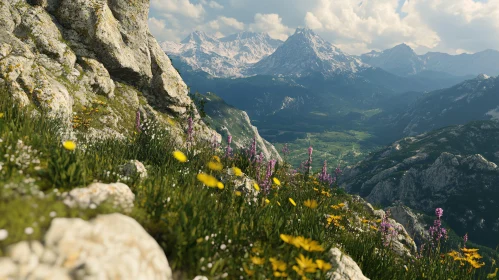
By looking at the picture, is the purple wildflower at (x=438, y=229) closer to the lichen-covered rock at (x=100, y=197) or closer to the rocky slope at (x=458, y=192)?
the lichen-covered rock at (x=100, y=197)

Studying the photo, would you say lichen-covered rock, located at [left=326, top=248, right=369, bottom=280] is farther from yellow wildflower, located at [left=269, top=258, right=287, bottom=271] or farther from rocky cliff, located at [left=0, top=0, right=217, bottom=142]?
rocky cliff, located at [left=0, top=0, right=217, bottom=142]

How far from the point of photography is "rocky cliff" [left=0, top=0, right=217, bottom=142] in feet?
59.0

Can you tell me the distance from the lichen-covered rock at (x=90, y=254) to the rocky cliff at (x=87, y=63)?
44.0 ft

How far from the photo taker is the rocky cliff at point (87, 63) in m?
18.0

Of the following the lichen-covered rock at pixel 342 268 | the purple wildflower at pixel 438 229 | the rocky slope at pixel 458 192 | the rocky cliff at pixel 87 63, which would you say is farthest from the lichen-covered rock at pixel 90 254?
the rocky slope at pixel 458 192

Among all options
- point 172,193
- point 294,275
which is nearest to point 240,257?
point 294,275

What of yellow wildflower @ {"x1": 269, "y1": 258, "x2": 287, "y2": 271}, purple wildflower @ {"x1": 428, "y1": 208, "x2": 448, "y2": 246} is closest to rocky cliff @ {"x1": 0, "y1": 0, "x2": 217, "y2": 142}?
yellow wildflower @ {"x1": 269, "y1": 258, "x2": 287, "y2": 271}

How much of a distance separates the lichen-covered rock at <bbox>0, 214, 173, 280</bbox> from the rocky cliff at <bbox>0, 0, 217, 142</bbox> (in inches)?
527

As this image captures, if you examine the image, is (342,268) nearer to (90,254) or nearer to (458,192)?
(90,254)

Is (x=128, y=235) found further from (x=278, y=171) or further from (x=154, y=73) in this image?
(x=154, y=73)

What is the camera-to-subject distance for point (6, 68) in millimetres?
16219

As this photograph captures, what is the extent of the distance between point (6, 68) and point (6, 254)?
18.9 metres

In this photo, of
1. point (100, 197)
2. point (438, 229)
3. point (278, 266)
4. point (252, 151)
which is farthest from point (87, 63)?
point (438, 229)

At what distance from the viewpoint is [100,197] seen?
377cm
